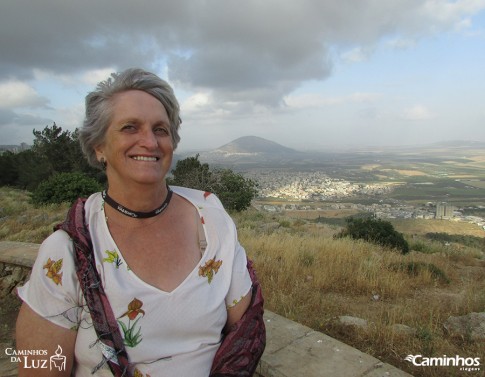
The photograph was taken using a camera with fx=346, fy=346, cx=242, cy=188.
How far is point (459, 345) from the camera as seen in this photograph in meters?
2.74

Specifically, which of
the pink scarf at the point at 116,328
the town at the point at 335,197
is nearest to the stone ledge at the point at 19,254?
the pink scarf at the point at 116,328

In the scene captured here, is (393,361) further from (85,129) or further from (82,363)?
(85,129)

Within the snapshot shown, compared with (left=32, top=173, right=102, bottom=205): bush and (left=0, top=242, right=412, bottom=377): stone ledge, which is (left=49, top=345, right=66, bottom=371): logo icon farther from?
(left=32, top=173, right=102, bottom=205): bush

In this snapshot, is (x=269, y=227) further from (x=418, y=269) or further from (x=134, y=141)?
(x=134, y=141)

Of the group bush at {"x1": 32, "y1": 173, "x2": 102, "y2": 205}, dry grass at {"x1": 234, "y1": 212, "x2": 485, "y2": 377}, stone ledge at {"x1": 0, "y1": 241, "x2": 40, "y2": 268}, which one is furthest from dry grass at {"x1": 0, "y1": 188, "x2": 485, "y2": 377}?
Result: bush at {"x1": 32, "y1": 173, "x2": 102, "y2": 205}

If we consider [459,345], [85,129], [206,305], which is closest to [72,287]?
[206,305]

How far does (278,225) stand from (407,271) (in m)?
6.42

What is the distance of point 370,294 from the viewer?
4.15 meters

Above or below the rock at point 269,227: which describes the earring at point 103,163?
above

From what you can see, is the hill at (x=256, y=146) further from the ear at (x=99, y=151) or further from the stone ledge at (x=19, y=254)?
the ear at (x=99, y=151)

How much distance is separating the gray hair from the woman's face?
3cm

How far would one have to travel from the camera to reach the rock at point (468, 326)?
2852mm

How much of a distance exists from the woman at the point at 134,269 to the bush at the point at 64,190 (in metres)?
10.4

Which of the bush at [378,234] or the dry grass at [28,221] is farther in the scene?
the bush at [378,234]
